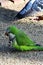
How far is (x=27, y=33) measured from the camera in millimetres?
4301

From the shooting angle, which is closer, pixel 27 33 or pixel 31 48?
pixel 31 48

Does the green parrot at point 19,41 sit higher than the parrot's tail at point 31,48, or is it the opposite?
the green parrot at point 19,41

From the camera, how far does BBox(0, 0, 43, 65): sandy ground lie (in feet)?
10.7

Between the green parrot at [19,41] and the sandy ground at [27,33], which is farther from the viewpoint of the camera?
the green parrot at [19,41]

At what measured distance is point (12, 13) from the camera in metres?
5.59

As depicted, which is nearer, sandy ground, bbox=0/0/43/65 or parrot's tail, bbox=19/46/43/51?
sandy ground, bbox=0/0/43/65

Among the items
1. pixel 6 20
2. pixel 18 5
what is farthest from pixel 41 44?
pixel 18 5

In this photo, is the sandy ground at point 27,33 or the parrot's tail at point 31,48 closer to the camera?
the sandy ground at point 27,33

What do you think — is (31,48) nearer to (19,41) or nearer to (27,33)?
(19,41)

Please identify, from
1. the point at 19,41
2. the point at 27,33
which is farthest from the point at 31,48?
the point at 27,33

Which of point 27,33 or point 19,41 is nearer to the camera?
point 19,41

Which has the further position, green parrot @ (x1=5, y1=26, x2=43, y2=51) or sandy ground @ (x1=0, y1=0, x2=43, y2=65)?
green parrot @ (x1=5, y1=26, x2=43, y2=51)

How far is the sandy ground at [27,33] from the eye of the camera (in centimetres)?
326

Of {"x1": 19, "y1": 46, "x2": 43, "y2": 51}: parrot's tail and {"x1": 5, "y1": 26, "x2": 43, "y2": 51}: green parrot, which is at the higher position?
{"x1": 5, "y1": 26, "x2": 43, "y2": 51}: green parrot
